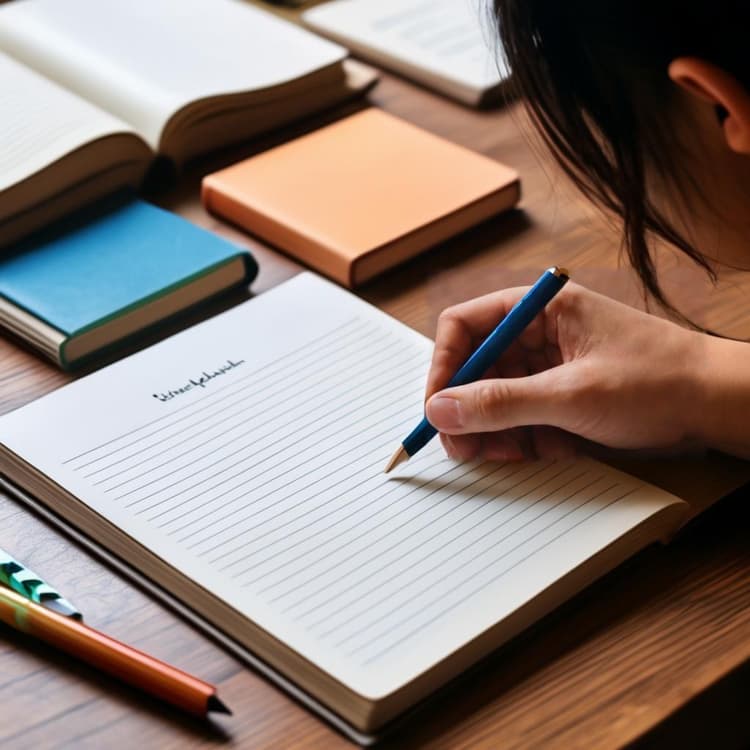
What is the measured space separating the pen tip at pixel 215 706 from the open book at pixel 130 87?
51 centimetres

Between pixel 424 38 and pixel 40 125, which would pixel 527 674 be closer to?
pixel 40 125

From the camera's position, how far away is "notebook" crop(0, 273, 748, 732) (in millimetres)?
667

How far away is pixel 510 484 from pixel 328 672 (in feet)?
0.63

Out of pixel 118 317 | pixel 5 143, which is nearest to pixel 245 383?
pixel 118 317

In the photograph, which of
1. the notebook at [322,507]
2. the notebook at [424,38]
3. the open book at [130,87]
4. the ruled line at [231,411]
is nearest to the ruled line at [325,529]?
the notebook at [322,507]

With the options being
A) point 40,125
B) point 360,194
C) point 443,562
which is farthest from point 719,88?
point 40,125

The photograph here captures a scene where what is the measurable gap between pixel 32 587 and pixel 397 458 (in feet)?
0.77

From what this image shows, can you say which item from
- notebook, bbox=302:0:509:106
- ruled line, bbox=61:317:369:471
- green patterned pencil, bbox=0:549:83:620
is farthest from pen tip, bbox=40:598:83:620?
notebook, bbox=302:0:509:106

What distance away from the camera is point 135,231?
1021mm

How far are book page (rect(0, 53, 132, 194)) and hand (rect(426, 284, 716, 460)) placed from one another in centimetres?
39

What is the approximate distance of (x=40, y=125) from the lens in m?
1.06

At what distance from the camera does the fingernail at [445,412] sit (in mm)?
775

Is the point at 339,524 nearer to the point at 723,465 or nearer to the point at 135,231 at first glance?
the point at 723,465

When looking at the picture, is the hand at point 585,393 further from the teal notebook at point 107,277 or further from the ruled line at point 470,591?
the teal notebook at point 107,277
